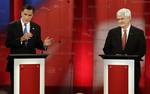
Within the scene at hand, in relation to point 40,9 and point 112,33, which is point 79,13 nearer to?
point 40,9

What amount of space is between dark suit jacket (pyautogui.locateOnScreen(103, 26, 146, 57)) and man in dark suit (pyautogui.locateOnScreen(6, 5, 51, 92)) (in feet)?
2.55

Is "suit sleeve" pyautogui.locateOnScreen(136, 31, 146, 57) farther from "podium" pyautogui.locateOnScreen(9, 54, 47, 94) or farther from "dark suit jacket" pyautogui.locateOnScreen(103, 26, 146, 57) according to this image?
"podium" pyautogui.locateOnScreen(9, 54, 47, 94)

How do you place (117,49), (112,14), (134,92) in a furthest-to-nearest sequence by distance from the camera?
1. (112,14)
2. (117,49)
3. (134,92)

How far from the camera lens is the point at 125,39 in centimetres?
525

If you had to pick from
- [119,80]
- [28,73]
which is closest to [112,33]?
[119,80]

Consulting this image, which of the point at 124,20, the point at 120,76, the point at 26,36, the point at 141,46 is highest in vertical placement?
the point at 124,20

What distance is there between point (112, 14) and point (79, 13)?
509 mm

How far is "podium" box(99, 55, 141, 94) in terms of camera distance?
4.78m

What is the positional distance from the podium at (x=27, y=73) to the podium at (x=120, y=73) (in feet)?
2.44

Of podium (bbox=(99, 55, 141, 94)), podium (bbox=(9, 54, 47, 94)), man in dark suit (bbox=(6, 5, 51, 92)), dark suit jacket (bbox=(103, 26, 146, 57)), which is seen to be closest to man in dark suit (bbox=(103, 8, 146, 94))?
dark suit jacket (bbox=(103, 26, 146, 57))

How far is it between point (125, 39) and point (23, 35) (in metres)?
1.22

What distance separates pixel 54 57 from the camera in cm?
691

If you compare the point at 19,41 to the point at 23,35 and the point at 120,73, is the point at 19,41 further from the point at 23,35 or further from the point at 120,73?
the point at 120,73

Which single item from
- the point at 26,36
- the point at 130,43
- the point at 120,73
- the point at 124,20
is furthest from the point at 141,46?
the point at 26,36
